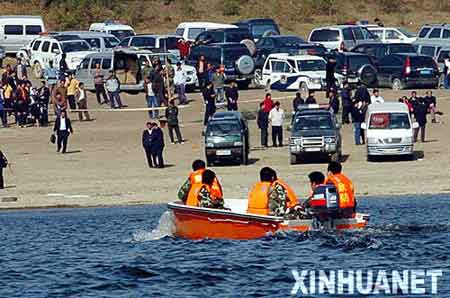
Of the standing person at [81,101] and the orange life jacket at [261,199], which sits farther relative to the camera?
the standing person at [81,101]

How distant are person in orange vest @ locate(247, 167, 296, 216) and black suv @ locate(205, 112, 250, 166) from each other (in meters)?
12.7

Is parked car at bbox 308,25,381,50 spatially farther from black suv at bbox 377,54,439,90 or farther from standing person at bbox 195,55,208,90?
standing person at bbox 195,55,208,90

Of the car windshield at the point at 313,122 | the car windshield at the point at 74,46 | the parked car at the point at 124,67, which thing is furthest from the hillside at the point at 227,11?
the car windshield at the point at 313,122

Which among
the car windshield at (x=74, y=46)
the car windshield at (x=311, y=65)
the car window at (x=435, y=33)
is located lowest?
the car windshield at (x=311, y=65)

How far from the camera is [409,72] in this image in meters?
53.7

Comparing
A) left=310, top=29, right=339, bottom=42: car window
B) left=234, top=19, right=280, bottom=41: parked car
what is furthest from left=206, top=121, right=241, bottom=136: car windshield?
left=234, top=19, right=280, bottom=41: parked car

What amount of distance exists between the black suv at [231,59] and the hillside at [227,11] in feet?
53.6

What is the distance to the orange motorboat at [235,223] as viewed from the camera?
27031 millimetres

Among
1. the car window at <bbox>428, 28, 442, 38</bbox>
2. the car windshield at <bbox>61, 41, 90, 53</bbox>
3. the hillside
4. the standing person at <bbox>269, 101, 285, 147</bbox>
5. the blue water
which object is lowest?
the blue water

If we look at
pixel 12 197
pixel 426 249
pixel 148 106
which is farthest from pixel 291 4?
pixel 426 249

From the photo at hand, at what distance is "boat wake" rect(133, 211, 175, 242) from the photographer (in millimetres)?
29027

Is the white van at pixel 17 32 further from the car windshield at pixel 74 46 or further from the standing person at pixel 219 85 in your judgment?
the standing person at pixel 219 85

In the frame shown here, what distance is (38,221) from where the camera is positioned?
114 ft

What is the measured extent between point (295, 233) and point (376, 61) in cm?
2919
